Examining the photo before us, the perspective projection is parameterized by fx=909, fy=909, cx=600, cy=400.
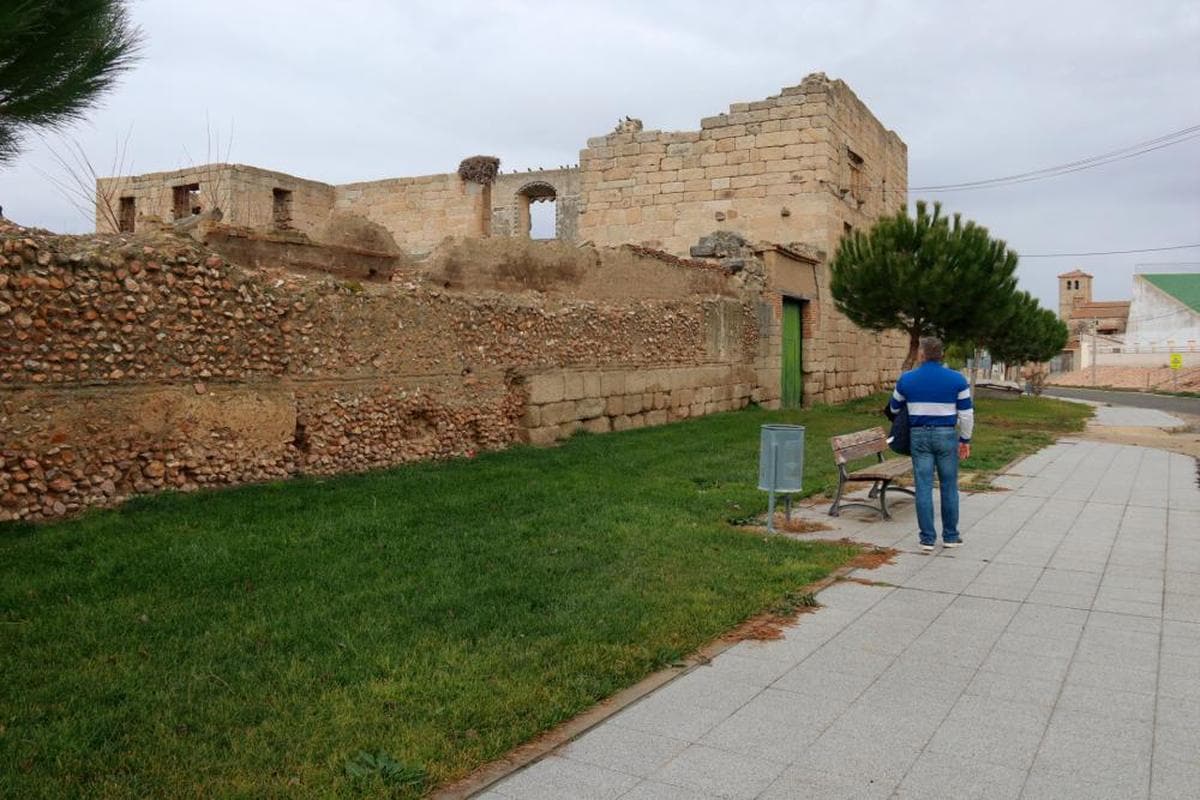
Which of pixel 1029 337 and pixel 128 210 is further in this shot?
pixel 1029 337

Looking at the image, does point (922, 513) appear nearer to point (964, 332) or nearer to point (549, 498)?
point (549, 498)

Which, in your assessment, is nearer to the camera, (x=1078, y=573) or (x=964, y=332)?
(x=1078, y=573)

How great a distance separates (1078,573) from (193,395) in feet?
22.9

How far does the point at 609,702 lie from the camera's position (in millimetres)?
3975

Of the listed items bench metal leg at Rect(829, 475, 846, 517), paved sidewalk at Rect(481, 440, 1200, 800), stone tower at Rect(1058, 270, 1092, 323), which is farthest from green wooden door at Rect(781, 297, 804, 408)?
stone tower at Rect(1058, 270, 1092, 323)

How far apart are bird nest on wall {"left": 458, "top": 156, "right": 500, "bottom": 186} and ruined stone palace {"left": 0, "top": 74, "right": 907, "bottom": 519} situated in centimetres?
12

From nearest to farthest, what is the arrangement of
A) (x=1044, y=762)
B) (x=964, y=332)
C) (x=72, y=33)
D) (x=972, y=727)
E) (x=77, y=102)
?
1. (x=1044, y=762)
2. (x=972, y=727)
3. (x=72, y=33)
4. (x=77, y=102)
5. (x=964, y=332)

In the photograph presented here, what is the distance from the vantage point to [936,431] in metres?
7.27

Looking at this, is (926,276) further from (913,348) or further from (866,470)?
(866,470)

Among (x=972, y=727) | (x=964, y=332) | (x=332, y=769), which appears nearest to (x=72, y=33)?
(x=332, y=769)

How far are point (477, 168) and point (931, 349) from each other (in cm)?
1879

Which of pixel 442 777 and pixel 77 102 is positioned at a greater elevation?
pixel 77 102

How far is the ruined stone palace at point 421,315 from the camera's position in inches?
267

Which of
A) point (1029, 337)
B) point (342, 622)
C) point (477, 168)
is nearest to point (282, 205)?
point (477, 168)
